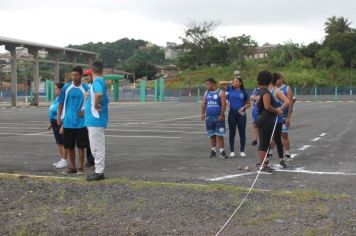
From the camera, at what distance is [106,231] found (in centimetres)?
556

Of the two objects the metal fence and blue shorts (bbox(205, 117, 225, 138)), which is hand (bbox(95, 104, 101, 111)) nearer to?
blue shorts (bbox(205, 117, 225, 138))

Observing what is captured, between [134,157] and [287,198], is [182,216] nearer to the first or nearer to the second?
[287,198]

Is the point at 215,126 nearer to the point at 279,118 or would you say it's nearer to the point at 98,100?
the point at 279,118

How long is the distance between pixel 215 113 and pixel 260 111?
206cm

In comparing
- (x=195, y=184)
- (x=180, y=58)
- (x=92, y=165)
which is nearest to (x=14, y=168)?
(x=92, y=165)

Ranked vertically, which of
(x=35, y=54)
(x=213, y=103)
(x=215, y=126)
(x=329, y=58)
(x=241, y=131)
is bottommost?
(x=241, y=131)

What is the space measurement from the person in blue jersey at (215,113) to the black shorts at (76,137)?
3.25 m

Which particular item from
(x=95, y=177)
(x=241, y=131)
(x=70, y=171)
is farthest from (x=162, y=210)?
(x=241, y=131)

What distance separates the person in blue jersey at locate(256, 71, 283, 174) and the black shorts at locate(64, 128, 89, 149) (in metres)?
3.08

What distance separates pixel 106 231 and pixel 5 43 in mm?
49347

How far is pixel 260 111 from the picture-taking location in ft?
32.0

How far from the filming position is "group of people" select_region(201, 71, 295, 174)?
9562 mm

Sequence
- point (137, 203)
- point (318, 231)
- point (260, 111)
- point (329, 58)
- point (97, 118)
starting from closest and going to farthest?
point (318, 231), point (137, 203), point (97, 118), point (260, 111), point (329, 58)

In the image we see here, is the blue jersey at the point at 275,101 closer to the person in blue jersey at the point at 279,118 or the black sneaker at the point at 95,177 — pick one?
the person in blue jersey at the point at 279,118
